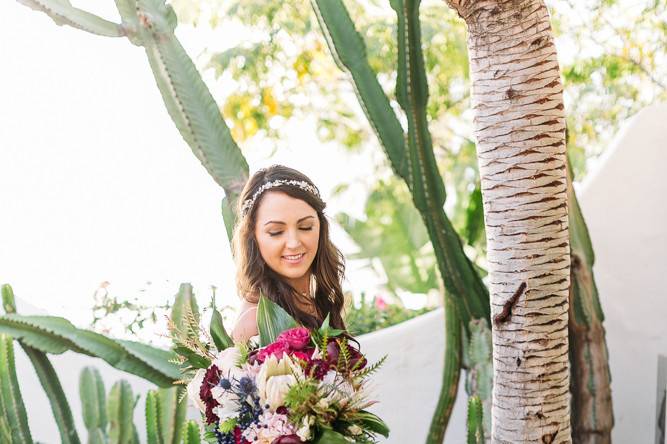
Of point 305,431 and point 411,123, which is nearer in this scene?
point 305,431

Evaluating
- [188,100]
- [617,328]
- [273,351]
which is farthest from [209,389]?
[617,328]

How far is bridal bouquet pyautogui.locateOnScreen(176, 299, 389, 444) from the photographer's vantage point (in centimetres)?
211

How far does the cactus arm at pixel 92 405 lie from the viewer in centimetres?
441

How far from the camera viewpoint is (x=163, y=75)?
3.74m

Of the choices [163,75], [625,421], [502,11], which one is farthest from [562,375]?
[625,421]

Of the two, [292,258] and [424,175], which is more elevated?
[424,175]

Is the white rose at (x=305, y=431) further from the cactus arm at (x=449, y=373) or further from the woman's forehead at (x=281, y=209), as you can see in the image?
the cactus arm at (x=449, y=373)

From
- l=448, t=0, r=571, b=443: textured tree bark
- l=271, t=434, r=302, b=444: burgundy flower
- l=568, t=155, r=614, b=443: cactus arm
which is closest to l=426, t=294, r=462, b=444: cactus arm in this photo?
l=568, t=155, r=614, b=443: cactus arm

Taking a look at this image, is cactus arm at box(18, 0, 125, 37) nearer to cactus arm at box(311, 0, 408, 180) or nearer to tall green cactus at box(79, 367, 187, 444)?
cactus arm at box(311, 0, 408, 180)

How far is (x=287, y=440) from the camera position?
2.08 meters

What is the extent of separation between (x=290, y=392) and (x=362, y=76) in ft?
6.41

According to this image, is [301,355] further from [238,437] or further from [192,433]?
[192,433]

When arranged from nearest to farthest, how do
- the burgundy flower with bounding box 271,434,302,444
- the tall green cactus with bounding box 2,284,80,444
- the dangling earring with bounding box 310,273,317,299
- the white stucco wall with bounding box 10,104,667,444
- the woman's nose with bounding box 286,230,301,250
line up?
the burgundy flower with bounding box 271,434,302,444 → the woman's nose with bounding box 286,230,301,250 → the dangling earring with bounding box 310,273,317,299 → the tall green cactus with bounding box 2,284,80,444 → the white stucco wall with bounding box 10,104,667,444

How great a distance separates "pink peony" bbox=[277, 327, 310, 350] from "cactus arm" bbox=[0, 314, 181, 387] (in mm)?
1681
